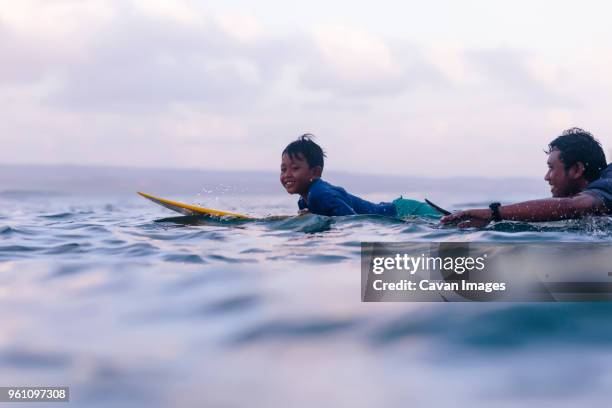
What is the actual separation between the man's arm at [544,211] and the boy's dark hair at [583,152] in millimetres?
782

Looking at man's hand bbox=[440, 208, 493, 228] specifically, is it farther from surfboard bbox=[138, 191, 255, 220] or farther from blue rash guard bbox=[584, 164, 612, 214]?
surfboard bbox=[138, 191, 255, 220]

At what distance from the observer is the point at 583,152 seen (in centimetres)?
691

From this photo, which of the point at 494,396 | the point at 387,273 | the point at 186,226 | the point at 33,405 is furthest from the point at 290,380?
the point at 186,226

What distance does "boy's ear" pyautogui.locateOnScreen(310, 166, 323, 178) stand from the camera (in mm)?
8565

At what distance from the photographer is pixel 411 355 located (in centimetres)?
281

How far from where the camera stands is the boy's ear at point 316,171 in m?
8.56

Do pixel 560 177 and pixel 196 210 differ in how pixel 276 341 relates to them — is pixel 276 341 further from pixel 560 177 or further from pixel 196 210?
pixel 196 210

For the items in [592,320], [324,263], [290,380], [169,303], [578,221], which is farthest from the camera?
[578,221]

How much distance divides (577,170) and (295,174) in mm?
3355

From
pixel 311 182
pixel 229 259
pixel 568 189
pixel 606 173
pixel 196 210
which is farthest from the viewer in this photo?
pixel 196 210

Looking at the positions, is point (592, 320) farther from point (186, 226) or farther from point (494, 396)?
point (186, 226)

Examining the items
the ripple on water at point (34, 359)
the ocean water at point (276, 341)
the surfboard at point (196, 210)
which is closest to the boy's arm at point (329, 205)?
the surfboard at point (196, 210)

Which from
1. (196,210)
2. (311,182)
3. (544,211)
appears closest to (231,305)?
(544,211)

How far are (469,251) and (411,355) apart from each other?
253cm
